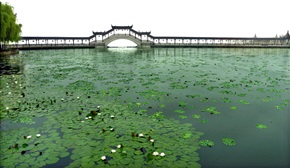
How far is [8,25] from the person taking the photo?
34656 mm

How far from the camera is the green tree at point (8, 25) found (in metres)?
33.2

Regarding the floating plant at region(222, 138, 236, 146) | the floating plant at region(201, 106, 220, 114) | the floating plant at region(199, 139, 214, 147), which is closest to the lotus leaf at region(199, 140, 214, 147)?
the floating plant at region(199, 139, 214, 147)

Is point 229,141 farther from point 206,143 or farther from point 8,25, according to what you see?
point 8,25

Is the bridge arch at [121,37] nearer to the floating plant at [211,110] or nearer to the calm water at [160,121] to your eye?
the calm water at [160,121]

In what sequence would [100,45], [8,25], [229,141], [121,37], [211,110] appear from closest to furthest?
[229,141] < [211,110] < [8,25] < [100,45] < [121,37]

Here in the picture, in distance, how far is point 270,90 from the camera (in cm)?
1105

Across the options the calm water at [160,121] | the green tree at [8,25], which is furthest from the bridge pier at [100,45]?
the calm water at [160,121]

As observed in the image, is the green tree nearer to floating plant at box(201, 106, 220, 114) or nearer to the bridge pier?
floating plant at box(201, 106, 220, 114)

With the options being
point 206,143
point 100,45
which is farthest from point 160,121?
point 100,45

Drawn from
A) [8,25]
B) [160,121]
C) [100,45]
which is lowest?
[160,121]

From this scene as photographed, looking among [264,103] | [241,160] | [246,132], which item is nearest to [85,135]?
[241,160]

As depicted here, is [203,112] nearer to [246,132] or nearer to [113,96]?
[246,132]

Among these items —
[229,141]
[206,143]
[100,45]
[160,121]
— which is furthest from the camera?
[100,45]

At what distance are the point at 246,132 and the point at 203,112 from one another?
1915mm
